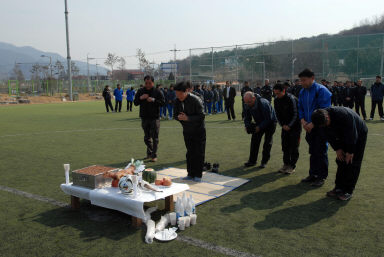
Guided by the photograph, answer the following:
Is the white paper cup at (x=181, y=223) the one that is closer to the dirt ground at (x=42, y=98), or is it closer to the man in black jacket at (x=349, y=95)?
the man in black jacket at (x=349, y=95)

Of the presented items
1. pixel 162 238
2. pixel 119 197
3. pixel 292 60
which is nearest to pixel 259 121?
pixel 119 197

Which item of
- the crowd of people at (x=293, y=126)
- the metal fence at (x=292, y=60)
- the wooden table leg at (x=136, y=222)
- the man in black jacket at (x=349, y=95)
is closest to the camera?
the wooden table leg at (x=136, y=222)

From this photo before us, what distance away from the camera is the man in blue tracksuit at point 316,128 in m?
6.16

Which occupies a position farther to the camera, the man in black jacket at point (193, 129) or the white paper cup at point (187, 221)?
the man in black jacket at point (193, 129)

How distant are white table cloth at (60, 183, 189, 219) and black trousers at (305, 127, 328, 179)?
8.61 feet

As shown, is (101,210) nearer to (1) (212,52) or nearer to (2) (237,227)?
(2) (237,227)

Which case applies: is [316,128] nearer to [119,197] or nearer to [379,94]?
[119,197]

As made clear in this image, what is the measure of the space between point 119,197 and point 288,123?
13.1 feet

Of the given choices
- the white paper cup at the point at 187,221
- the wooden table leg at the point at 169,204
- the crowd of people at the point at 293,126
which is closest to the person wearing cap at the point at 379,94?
the crowd of people at the point at 293,126

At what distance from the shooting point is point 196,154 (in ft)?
22.0

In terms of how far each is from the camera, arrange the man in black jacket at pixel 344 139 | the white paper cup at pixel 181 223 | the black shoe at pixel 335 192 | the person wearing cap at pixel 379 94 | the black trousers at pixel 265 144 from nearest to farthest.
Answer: the white paper cup at pixel 181 223, the man in black jacket at pixel 344 139, the black shoe at pixel 335 192, the black trousers at pixel 265 144, the person wearing cap at pixel 379 94

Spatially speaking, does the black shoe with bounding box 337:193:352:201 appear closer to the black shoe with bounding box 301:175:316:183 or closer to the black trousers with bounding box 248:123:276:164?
the black shoe with bounding box 301:175:316:183

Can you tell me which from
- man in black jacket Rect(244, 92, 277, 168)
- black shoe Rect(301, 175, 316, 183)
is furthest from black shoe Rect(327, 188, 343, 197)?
man in black jacket Rect(244, 92, 277, 168)

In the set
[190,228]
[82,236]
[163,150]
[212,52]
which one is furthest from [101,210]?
[212,52]
